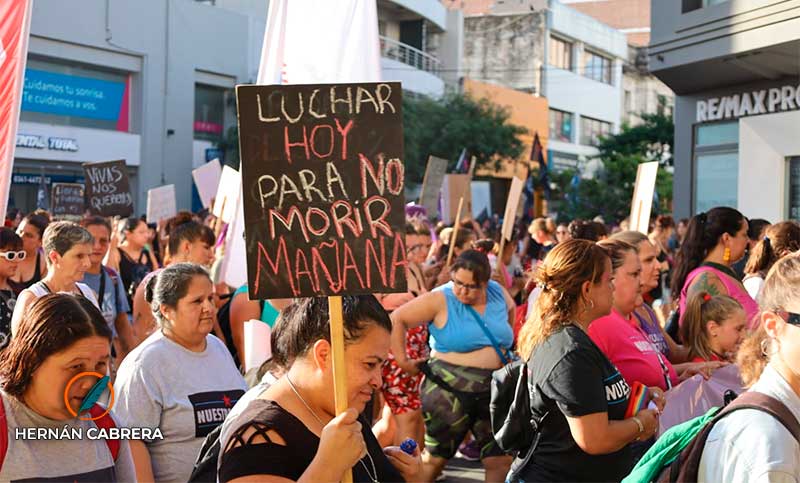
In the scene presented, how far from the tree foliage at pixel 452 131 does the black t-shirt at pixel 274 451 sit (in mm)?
32672

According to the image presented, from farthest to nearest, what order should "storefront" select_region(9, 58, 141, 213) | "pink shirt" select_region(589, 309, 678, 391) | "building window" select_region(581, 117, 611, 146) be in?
1. "building window" select_region(581, 117, 611, 146)
2. "storefront" select_region(9, 58, 141, 213)
3. "pink shirt" select_region(589, 309, 678, 391)

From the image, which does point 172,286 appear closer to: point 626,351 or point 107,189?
point 626,351

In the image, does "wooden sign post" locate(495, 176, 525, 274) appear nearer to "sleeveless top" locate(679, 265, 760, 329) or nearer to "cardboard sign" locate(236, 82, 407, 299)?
"sleeveless top" locate(679, 265, 760, 329)

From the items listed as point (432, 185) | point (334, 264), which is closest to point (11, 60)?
point (334, 264)

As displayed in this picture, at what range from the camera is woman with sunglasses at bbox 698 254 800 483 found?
95.7 inches

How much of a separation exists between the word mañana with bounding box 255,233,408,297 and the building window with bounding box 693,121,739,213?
45.6ft

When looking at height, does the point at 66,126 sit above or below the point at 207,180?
above

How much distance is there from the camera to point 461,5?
195 ft

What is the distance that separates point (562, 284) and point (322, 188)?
4.97 ft

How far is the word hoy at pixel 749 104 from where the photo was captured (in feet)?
47.6

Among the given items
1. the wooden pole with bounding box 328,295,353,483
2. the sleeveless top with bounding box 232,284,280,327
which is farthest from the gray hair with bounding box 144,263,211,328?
the wooden pole with bounding box 328,295,353,483

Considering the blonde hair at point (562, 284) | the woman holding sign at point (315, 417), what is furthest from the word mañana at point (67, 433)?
the blonde hair at point (562, 284)

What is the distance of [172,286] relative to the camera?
4484 millimetres

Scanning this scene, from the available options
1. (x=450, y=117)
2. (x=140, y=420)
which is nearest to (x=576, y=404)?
(x=140, y=420)
